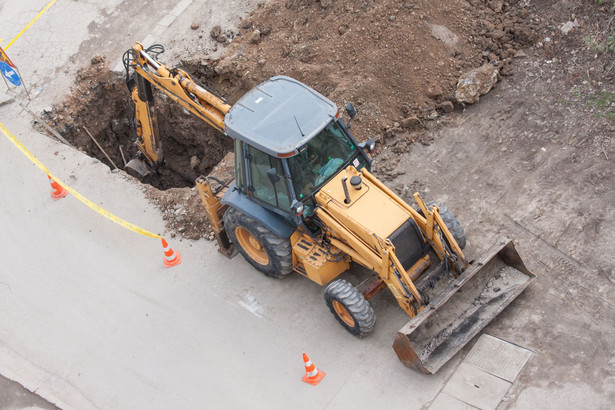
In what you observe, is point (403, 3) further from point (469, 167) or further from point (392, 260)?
point (392, 260)

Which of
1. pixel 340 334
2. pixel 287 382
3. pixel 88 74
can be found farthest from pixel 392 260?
pixel 88 74

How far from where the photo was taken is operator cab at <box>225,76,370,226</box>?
8.33 meters

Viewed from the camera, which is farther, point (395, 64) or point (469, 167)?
point (395, 64)

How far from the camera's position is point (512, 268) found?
8820 mm

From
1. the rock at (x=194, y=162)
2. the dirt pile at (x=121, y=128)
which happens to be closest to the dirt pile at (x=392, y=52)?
the dirt pile at (x=121, y=128)

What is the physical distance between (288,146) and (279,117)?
57 centimetres

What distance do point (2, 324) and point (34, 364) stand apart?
984 mm

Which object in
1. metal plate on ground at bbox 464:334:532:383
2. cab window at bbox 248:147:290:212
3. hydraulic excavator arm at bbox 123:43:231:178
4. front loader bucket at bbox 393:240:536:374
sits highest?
hydraulic excavator arm at bbox 123:43:231:178

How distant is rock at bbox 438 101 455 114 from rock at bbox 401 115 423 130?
1.63ft

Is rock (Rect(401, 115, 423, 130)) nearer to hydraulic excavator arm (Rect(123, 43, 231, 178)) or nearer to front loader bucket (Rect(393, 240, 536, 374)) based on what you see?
front loader bucket (Rect(393, 240, 536, 374))

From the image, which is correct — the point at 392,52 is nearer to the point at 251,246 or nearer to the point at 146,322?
the point at 251,246

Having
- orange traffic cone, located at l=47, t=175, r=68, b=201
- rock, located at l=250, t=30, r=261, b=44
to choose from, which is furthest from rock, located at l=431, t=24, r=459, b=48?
orange traffic cone, located at l=47, t=175, r=68, b=201

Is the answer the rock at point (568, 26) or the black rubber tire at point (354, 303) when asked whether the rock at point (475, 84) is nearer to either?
the rock at point (568, 26)

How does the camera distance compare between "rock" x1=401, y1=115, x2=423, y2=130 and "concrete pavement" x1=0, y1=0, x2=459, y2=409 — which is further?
"rock" x1=401, y1=115, x2=423, y2=130
